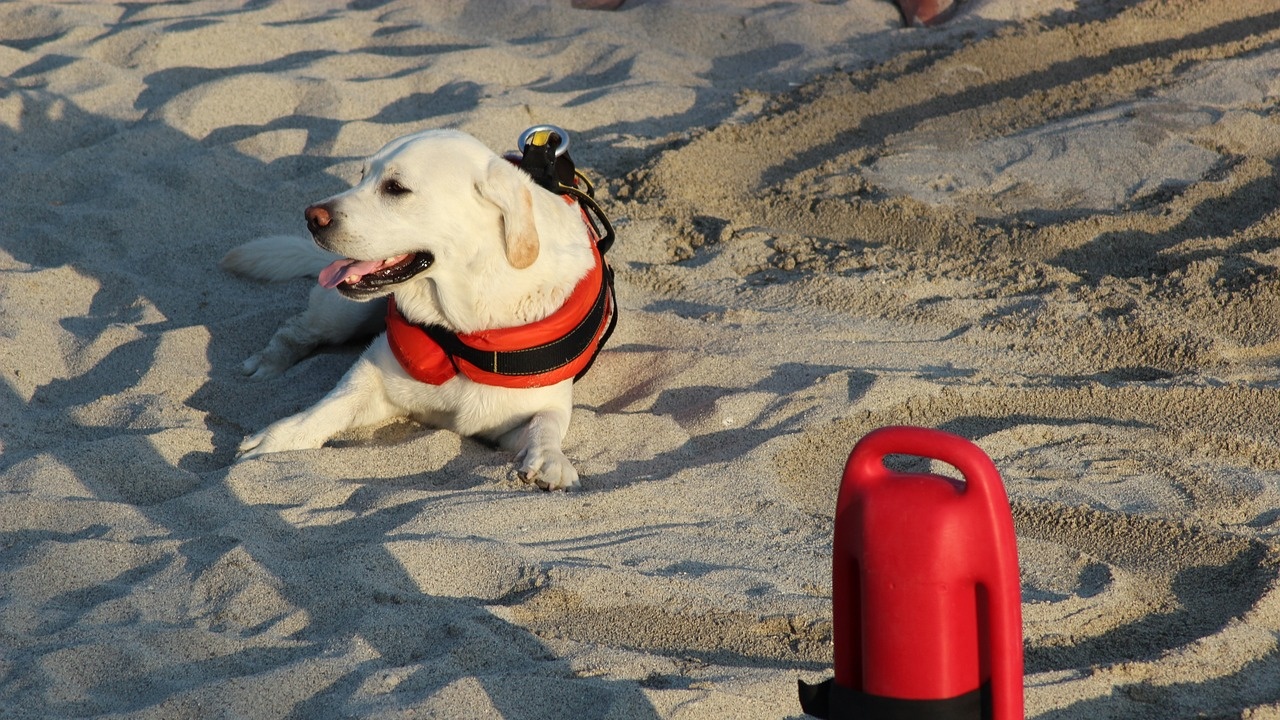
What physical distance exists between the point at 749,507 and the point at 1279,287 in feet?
7.23

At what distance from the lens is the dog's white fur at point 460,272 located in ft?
10.3

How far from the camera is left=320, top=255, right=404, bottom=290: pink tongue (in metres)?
3.19

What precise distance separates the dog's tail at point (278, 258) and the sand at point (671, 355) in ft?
0.26

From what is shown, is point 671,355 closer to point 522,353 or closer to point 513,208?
point 522,353

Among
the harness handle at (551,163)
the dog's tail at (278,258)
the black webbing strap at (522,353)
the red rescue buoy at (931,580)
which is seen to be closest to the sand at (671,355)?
the dog's tail at (278,258)

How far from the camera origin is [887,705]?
1724mm

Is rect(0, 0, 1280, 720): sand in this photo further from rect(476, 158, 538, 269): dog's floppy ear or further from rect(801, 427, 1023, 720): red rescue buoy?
rect(476, 158, 538, 269): dog's floppy ear

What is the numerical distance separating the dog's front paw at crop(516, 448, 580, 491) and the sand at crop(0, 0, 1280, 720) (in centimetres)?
13

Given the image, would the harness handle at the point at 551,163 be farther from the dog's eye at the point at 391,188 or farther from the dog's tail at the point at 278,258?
the dog's tail at the point at 278,258

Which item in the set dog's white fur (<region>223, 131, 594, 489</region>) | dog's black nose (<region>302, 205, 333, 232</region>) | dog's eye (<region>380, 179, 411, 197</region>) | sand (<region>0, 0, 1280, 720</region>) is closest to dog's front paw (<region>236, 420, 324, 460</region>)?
dog's white fur (<region>223, 131, 594, 489</region>)

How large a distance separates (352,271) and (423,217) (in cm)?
26

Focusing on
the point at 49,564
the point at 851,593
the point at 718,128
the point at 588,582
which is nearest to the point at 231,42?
the point at 718,128

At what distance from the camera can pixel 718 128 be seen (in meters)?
5.61

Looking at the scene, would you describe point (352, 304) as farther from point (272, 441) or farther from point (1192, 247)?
point (1192, 247)
